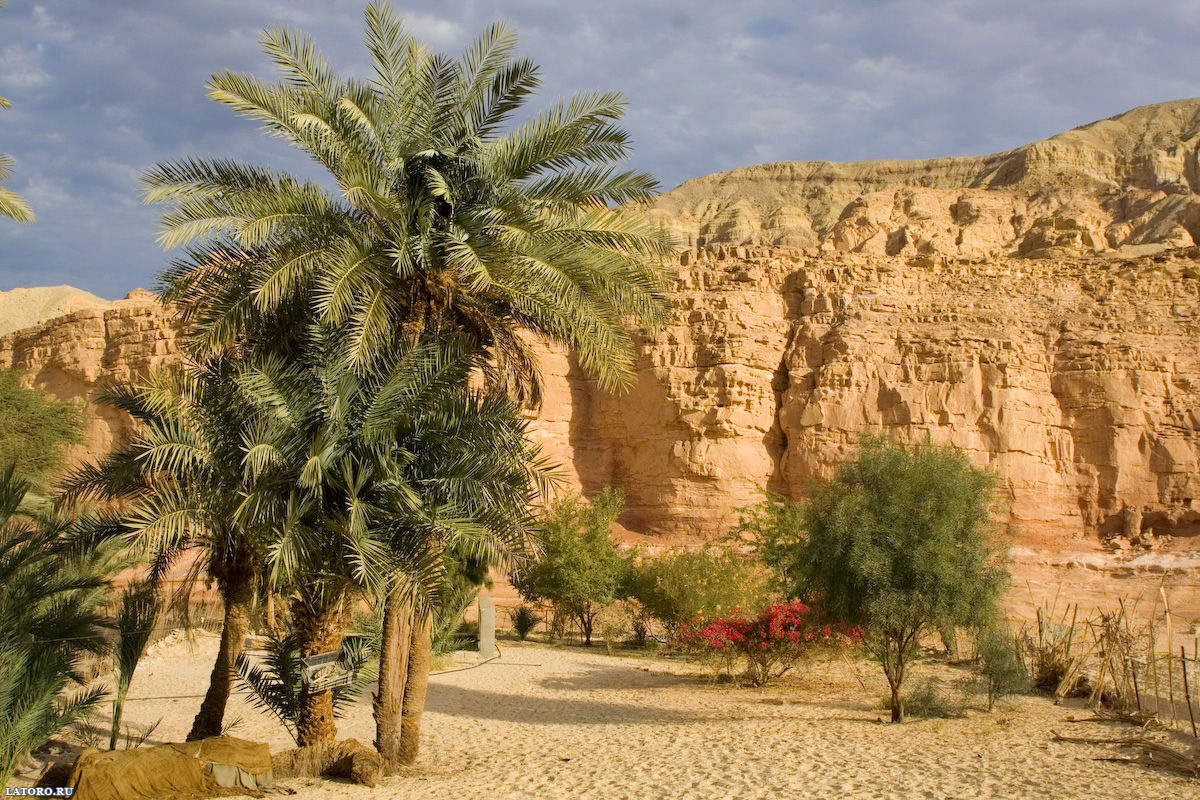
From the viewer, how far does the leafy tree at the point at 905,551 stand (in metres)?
11.7

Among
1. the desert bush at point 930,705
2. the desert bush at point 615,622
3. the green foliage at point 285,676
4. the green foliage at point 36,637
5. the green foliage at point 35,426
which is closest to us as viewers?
the green foliage at point 36,637

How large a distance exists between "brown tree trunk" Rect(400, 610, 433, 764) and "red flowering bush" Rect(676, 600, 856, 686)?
662 cm

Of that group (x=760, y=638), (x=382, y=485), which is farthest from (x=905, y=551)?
(x=382, y=485)

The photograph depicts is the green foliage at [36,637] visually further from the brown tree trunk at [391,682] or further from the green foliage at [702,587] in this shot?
the green foliage at [702,587]

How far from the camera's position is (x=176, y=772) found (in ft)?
26.7

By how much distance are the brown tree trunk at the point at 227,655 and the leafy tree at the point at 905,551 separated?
7.42 metres

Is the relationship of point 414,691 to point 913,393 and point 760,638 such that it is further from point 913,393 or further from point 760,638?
point 913,393

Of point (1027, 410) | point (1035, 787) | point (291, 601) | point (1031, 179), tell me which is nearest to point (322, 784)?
point (291, 601)

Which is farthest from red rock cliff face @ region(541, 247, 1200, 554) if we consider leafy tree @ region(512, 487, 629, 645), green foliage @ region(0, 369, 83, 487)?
green foliage @ region(0, 369, 83, 487)

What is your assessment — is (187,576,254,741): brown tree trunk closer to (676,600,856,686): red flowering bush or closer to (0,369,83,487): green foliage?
(676,600,856,686): red flowering bush

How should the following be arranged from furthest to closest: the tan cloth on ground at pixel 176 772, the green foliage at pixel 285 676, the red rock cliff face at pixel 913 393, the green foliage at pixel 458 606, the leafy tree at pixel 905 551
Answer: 1. the red rock cliff face at pixel 913 393
2. the green foliage at pixel 458 606
3. the leafy tree at pixel 905 551
4. the green foliage at pixel 285 676
5. the tan cloth on ground at pixel 176 772

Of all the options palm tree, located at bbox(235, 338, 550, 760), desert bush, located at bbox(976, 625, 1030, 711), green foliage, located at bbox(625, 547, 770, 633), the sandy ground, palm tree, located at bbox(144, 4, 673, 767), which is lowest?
the sandy ground

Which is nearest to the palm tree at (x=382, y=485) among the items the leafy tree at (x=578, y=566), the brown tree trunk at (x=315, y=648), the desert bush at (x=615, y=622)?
the brown tree trunk at (x=315, y=648)

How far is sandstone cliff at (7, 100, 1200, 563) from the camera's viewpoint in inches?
1446
